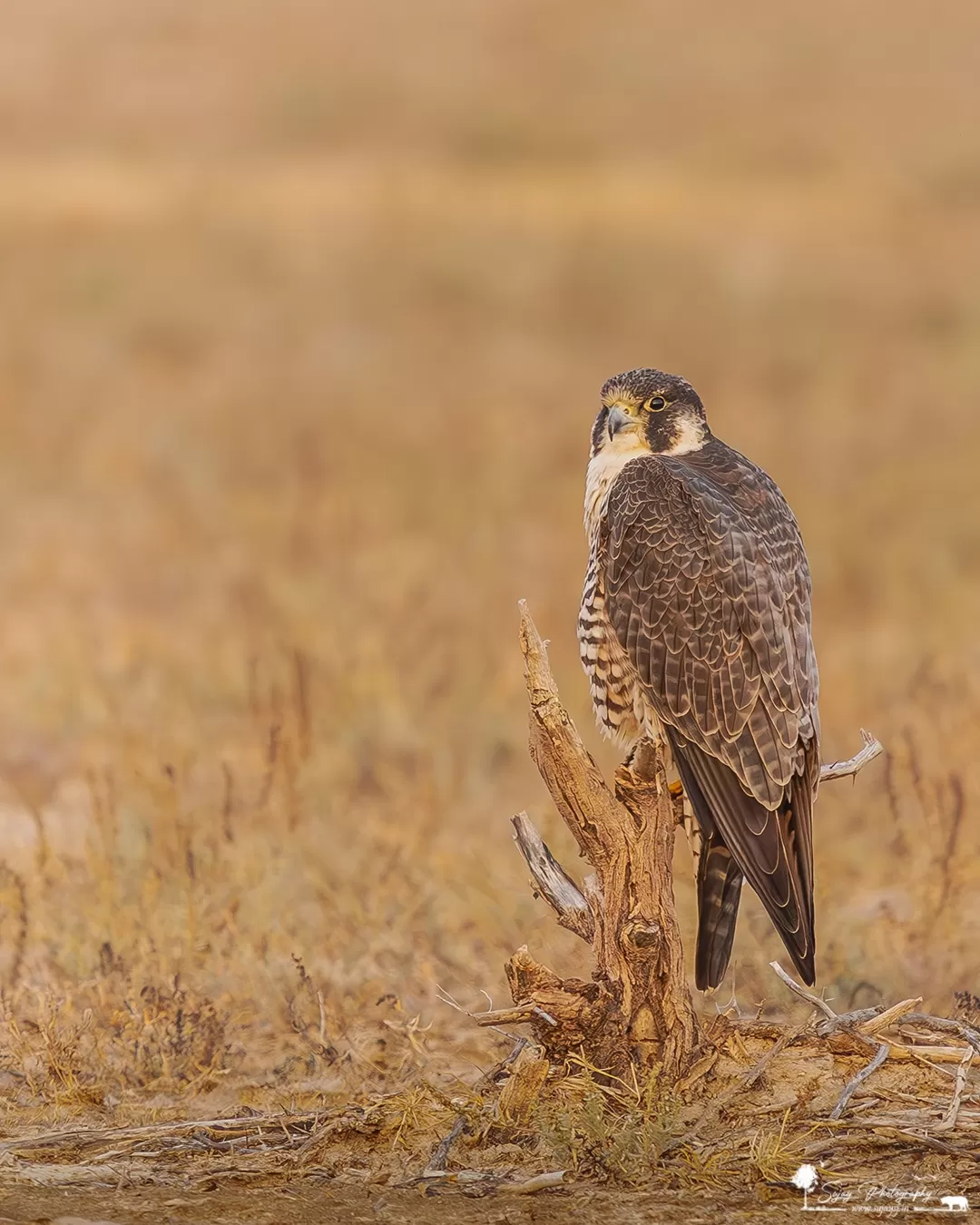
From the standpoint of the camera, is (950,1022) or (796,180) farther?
(796,180)

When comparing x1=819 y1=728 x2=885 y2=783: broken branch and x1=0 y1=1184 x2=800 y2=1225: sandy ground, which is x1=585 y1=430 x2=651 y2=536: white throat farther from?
x1=0 y1=1184 x2=800 y2=1225: sandy ground

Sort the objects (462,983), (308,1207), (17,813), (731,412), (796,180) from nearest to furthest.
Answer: (308,1207) → (462,983) → (17,813) → (731,412) → (796,180)

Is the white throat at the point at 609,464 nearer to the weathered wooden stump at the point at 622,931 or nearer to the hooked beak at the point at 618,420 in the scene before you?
the hooked beak at the point at 618,420

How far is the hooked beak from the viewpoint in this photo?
4289mm

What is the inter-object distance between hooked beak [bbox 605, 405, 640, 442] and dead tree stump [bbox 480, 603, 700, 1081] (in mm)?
1001

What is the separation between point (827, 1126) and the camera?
352 centimetres

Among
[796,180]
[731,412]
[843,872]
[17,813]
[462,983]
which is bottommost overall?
[462,983]

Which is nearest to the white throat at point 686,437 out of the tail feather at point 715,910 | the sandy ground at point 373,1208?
the tail feather at point 715,910

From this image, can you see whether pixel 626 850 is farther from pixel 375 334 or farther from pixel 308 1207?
pixel 375 334

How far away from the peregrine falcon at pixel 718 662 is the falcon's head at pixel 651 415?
0.01 meters

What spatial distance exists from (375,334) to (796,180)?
762 centimetres

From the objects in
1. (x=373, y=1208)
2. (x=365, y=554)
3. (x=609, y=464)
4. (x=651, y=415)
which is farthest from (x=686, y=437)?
(x=365, y=554)

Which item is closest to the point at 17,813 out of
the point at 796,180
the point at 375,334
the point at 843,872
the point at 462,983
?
the point at 462,983

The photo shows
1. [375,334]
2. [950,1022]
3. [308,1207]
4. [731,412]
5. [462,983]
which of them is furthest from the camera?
[375,334]
